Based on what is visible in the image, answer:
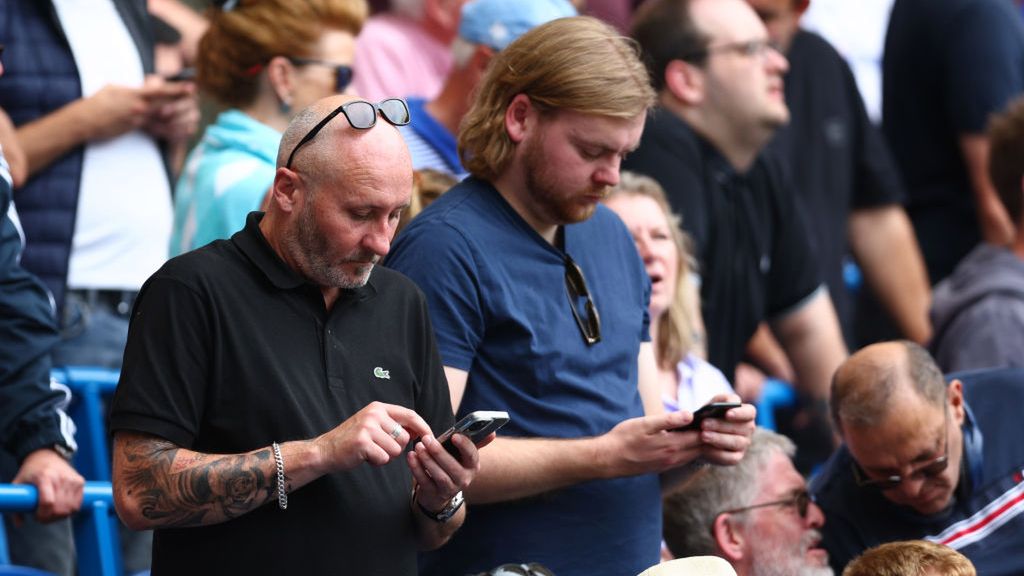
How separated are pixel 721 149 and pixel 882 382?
141 centimetres

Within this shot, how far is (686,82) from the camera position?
541cm

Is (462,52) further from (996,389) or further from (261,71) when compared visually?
(996,389)

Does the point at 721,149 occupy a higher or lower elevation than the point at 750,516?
higher

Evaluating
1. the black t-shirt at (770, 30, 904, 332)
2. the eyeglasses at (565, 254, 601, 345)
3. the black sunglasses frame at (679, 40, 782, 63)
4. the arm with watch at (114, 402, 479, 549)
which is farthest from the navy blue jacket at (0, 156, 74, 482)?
the black t-shirt at (770, 30, 904, 332)

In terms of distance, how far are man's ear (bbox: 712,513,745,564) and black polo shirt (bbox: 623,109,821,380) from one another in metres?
0.89

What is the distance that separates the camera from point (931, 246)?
686 cm

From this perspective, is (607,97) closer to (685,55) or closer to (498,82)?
(498,82)

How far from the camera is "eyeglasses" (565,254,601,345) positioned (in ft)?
12.4

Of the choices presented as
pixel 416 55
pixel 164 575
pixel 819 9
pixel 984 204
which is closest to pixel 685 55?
pixel 416 55

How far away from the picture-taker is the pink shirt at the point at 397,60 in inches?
242

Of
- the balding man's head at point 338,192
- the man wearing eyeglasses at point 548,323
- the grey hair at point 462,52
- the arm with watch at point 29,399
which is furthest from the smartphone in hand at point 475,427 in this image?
the grey hair at point 462,52

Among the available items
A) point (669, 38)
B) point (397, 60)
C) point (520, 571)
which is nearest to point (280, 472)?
point (520, 571)

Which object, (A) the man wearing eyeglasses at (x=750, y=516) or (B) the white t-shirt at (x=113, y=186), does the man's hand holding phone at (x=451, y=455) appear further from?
(B) the white t-shirt at (x=113, y=186)

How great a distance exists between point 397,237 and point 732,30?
2.02 meters
